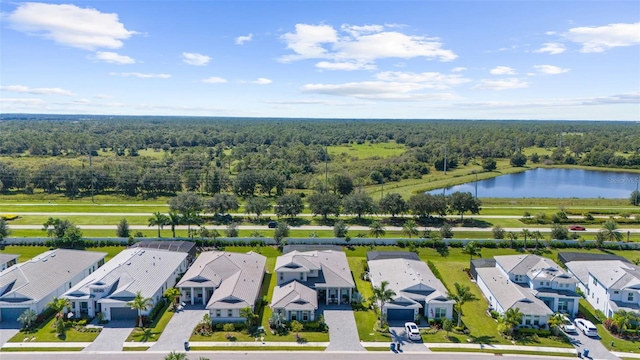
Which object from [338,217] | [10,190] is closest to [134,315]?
[338,217]

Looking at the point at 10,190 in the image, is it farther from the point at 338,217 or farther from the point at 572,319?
the point at 572,319

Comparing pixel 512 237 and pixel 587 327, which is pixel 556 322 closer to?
pixel 587 327

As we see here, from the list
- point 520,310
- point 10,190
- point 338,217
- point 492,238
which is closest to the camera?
point 520,310

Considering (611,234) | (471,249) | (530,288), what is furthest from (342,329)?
(611,234)

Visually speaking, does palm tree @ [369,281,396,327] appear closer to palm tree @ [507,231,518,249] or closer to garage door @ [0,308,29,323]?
palm tree @ [507,231,518,249]

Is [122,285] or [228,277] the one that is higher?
[122,285]

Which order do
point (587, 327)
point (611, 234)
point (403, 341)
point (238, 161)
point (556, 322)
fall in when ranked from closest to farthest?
point (403, 341) → point (556, 322) → point (587, 327) → point (611, 234) → point (238, 161)

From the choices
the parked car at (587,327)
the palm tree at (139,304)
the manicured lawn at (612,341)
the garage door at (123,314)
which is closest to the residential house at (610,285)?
the manicured lawn at (612,341)
